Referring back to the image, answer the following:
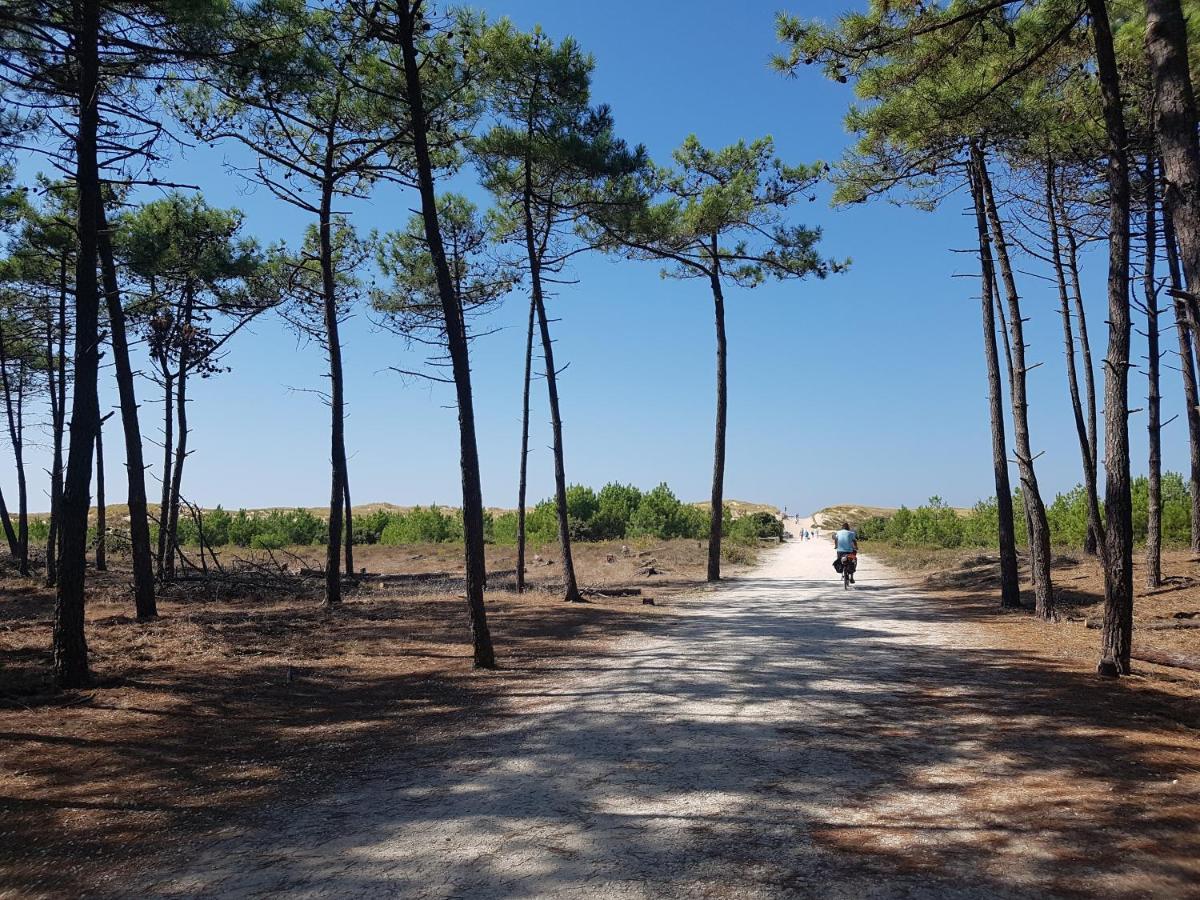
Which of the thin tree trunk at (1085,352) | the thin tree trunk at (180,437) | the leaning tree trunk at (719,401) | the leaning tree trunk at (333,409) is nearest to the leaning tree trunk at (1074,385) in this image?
the thin tree trunk at (1085,352)

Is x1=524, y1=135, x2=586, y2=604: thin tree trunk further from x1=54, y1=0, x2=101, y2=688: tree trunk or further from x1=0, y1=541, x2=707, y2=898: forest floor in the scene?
x1=54, y1=0, x2=101, y2=688: tree trunk

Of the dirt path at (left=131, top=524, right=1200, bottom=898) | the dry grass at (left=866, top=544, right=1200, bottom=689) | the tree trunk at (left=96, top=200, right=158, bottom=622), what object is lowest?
the dry grass at (left=866, top=544, right=1200, bottom=689)

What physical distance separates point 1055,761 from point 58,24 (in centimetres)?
1092

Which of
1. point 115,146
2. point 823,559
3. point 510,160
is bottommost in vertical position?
point 823,559

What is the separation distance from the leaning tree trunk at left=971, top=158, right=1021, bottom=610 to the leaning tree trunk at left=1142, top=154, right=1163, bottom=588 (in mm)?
2353

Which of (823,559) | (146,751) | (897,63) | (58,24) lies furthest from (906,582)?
(58,24)

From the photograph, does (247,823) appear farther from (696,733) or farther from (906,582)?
(906,582)

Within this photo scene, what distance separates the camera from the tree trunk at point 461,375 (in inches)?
355

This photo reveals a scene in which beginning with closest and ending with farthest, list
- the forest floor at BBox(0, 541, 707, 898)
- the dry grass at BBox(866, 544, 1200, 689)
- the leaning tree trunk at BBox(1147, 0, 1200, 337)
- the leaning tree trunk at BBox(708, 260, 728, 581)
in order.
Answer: the forest floor at BBox(0, 541, 707, 898) → the leaning tree trunk at BBox(1147, 0, 1200, 337) → the dry grass at BBox(866, 544, 1200, 689) → the leaning tree trunk at BBox(708, 260, 728, 581)

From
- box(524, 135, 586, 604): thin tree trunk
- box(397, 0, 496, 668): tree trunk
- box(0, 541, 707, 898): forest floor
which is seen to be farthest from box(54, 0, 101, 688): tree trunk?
box(524, 135, 586, 604): thin tree trunk

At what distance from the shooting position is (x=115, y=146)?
8.50 meters

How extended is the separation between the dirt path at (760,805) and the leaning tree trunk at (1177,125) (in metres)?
3.83

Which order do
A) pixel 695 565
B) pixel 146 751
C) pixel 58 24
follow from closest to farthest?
pixel 146 751, pixel 58 24, pixel 695 565

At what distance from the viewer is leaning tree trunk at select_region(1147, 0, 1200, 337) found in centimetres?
561
